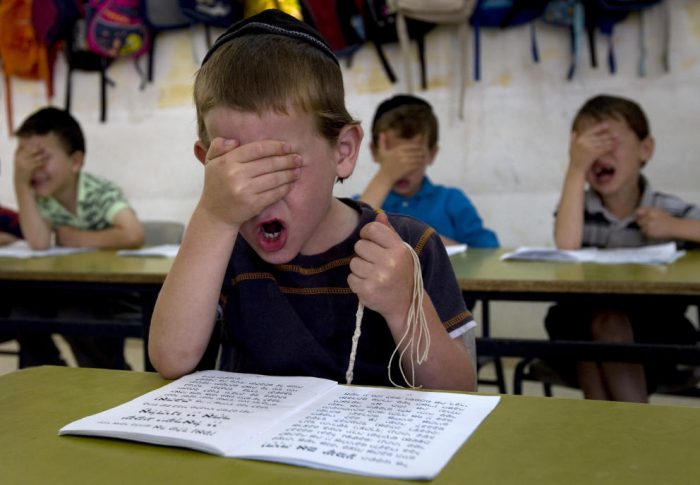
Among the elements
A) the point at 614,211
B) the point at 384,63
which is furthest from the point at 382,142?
the point at 384,63

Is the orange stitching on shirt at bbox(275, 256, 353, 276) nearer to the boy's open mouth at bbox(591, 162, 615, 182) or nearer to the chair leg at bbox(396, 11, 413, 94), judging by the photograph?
the boy's open mouth at bbox(591, 162, 615, 182)

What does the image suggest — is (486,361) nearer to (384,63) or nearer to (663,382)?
(663,382)

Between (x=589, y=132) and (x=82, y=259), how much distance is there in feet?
5.59

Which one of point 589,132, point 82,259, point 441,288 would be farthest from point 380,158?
point 441,288

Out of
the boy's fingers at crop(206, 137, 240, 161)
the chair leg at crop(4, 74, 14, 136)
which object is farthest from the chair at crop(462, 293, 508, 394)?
the chair leg at crop(4, 74, 14, 136)

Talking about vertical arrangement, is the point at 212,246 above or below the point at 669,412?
above

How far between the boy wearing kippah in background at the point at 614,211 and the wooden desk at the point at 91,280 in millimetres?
1131

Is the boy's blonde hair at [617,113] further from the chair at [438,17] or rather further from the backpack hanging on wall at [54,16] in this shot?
the backpack hanging on wall at [54,16]

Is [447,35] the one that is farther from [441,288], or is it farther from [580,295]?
[441,288]

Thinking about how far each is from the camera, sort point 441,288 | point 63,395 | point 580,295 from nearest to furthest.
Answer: point 63,395, point 441,288, point 580,295

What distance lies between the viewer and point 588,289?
1505 millimetres

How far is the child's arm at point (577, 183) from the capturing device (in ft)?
7.43

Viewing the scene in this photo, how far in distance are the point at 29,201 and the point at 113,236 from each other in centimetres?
38

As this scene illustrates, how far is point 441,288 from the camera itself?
40.3 inches
